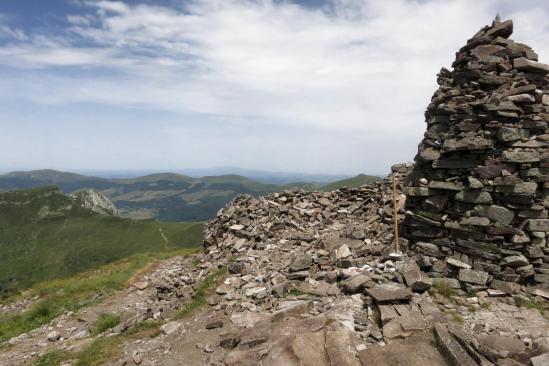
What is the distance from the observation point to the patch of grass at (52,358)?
15.3m

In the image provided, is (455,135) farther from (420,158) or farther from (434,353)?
(434,353)

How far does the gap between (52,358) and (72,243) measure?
175304 mm

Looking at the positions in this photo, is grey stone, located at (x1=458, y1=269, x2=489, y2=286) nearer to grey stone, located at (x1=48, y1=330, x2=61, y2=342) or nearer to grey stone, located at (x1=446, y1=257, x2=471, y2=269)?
grey stone, located at (x1=446, y1=257, x2=471, y2=269)

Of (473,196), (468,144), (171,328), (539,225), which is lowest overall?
(171,328)

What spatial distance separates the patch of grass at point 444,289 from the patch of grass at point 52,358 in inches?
597

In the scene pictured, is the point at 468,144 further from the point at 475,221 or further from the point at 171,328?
the point at 171,328

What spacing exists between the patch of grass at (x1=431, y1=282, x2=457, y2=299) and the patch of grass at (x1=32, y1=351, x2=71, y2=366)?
1516 centimetres

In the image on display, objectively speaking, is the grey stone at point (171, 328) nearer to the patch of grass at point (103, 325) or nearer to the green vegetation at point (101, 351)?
the green vegetation at point (101, 351)

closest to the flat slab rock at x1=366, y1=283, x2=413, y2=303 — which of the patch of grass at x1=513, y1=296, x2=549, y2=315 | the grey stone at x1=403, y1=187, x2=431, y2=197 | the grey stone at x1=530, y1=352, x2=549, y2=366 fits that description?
the patch of grass at x1=513, y1=296, x2=549, y2=315

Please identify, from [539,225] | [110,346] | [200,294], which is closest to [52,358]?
[110,346]

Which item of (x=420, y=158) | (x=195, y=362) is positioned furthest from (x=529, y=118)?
(x=195, y=362)

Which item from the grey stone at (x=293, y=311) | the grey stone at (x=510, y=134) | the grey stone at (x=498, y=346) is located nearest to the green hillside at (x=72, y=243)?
the grey stone at (x=293, y=311)

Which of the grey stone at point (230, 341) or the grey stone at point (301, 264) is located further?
the grey stone at point (301, 264)

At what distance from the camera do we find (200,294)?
63.3 ft
